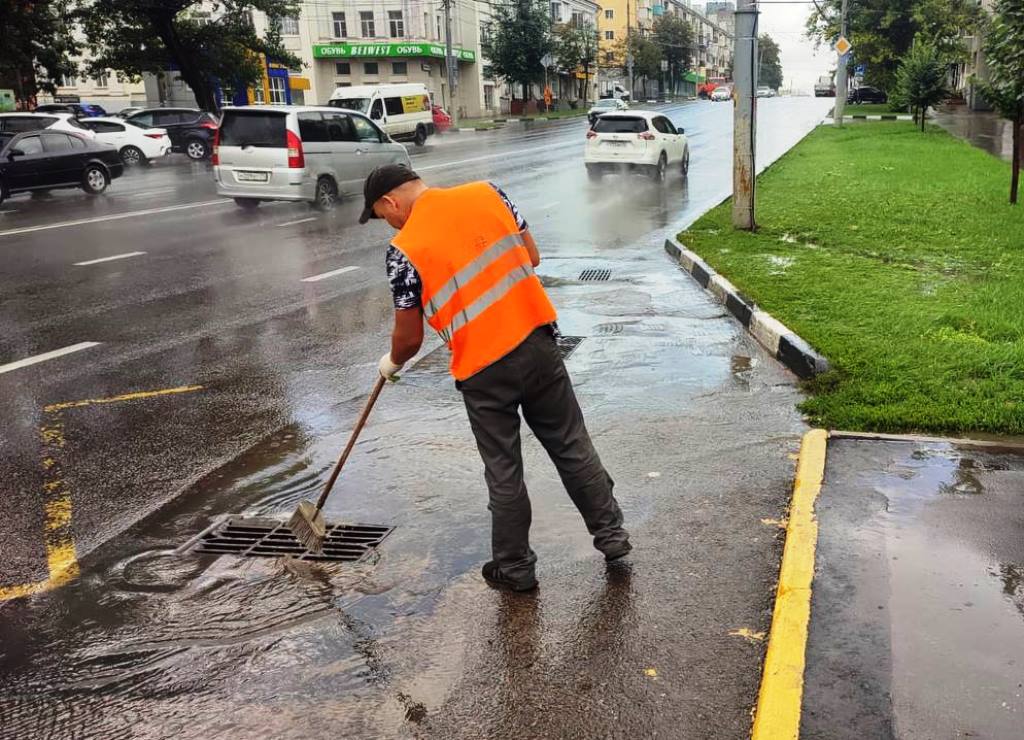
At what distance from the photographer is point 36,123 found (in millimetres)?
21000

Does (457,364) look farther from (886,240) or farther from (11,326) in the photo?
(886,240)

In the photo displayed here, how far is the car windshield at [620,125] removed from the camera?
20.7 m

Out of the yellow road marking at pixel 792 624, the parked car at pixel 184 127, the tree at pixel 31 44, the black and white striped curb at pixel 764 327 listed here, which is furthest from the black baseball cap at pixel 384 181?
the tree at pixel 31 44

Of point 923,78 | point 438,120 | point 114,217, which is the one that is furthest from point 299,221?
point 438,120

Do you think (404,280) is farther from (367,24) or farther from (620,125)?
(367,24)

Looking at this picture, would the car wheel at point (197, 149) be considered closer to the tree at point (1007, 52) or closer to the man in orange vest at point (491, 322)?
the tree at point (1007, 52)

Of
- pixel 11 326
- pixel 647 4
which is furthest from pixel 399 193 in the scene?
pixel 647 4

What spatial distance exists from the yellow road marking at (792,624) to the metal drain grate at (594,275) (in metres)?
5.79

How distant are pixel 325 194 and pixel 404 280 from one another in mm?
13862

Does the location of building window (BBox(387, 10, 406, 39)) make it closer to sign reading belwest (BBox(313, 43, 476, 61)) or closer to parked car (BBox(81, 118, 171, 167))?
sign reading belwest (BBox(313, 43, 476, 61))

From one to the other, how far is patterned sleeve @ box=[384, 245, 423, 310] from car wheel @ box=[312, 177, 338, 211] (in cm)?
1354

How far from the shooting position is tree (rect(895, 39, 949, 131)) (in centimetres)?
2997

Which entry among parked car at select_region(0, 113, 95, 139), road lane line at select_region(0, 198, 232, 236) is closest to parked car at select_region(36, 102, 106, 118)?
parked car at select_region(0, 113, 95, 139)

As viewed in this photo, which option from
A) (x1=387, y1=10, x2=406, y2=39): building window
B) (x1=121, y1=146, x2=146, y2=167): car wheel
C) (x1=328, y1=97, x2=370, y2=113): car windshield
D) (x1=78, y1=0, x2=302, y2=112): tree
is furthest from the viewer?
(x1=387, y1=10, x2=406, y2=39): building window
